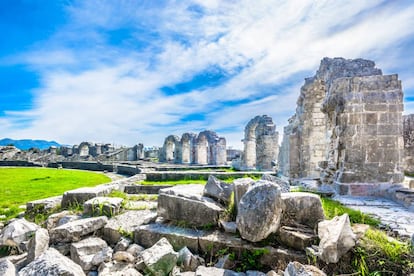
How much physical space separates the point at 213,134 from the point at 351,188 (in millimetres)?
18400

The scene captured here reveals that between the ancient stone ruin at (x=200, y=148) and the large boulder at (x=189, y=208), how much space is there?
1948 centimetres

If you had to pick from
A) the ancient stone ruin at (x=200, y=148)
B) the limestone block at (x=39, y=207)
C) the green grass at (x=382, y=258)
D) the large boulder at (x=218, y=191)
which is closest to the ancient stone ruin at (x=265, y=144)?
the ancient stone ruin at (x=200, y=148)

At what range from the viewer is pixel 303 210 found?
276cm

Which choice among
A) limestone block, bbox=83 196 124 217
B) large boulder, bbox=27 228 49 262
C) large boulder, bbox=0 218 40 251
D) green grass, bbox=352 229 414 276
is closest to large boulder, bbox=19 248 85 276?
large boulder, bbox=27 228 49 262

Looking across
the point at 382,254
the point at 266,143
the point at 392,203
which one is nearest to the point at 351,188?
the point at 392,203

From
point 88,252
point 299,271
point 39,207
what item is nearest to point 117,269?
point 88,252

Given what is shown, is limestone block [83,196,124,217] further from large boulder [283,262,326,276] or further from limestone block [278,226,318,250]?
large boulder [283,262,326,276]

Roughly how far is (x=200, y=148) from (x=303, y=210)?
20.8 metres

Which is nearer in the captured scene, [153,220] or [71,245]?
[71,245]

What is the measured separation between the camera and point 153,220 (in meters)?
3.32

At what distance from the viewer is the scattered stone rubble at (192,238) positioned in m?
2.18

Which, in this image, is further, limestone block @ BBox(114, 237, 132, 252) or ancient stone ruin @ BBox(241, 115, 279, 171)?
ancient stone ruin @ BBox(241, 115, 279, 171)

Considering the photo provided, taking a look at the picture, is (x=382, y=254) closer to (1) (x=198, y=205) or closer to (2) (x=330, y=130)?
(1) (x=198, y=205)

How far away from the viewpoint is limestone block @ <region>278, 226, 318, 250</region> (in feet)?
7.89
